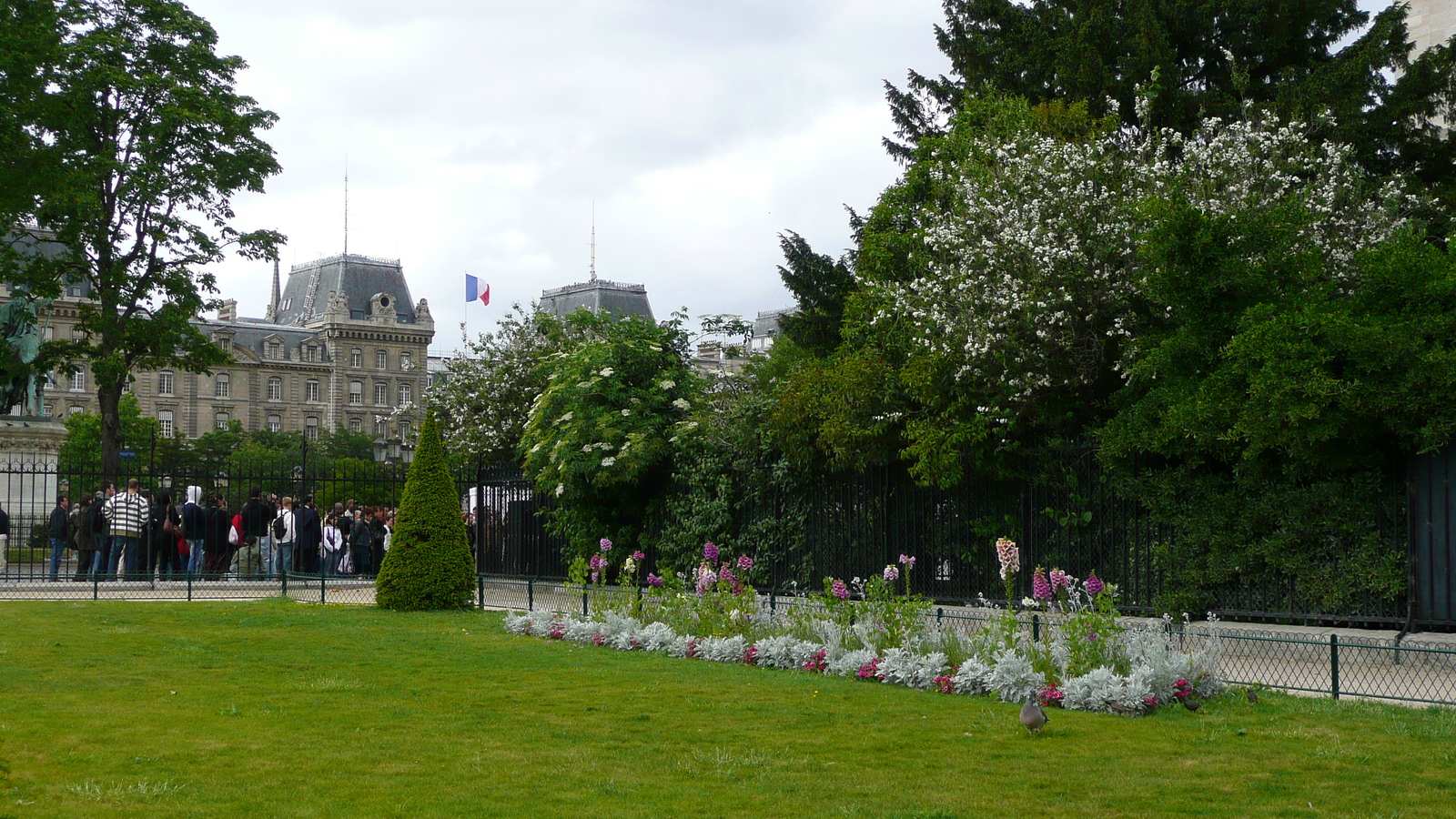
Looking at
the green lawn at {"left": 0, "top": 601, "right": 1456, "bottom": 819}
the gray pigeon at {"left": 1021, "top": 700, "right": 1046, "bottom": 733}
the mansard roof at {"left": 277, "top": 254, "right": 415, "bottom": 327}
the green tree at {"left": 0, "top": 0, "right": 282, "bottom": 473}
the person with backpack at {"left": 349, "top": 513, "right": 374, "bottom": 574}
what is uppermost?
the mansard roof at {"left": 277, "top": 254, "right": 415, "bottom": 327}

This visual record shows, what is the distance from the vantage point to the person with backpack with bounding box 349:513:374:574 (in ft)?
77.1

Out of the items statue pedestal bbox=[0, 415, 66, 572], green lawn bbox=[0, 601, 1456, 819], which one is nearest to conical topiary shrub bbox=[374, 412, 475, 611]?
green lawn bbox=[0, 601, 1456, 819]

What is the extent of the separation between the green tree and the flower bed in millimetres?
16050

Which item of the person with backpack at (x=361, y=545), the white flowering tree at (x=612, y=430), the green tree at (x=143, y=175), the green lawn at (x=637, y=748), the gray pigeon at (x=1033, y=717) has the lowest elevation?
the green lawn at (x=637, y=748)

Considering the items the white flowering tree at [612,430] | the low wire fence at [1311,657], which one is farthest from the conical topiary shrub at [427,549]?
the white flowering tree at [612,430]

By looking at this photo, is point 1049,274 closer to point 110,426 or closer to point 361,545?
point 361,545

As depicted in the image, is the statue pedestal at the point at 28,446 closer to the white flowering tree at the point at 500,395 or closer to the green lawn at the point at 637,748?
the white flowering tree at the point at 500,395

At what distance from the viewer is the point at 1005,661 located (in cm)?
909

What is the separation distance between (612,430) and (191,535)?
752 cm

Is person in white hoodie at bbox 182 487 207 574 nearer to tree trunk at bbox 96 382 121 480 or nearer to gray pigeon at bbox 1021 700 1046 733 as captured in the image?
tree trunk at bbox 96 382 121 480

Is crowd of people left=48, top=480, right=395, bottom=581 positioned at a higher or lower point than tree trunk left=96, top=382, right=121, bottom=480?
lower

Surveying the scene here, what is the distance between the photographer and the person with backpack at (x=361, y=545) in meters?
23.5

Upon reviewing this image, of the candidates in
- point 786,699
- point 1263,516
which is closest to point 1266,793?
point 786,699

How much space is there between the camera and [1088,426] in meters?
14.3
